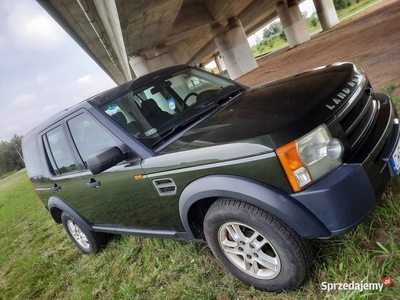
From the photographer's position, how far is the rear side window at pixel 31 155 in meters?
4.03

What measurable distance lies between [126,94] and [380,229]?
250cm

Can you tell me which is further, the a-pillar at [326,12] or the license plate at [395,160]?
the a-pillar at [326,12]

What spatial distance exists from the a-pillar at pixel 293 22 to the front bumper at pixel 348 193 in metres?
28.3

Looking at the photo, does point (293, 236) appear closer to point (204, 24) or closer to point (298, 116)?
point (298, 116)

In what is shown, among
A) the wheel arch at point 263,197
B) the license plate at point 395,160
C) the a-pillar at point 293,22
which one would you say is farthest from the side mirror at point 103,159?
the a-pillar at point 293,22

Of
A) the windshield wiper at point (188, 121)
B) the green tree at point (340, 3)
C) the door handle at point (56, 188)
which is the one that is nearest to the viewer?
the windshield wiper at point (188, 121)

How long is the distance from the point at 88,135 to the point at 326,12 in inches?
1349

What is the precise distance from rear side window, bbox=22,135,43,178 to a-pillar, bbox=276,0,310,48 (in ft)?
90.1

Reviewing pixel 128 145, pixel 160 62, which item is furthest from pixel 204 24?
pixel 128 145

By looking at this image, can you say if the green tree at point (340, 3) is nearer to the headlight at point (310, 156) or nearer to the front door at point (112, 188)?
the front door at point (112, 188)

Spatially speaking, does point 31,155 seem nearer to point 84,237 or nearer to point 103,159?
point 84,237

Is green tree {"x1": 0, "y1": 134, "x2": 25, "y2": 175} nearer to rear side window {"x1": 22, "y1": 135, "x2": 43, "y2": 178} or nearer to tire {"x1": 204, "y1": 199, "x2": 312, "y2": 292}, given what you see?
rear side window {"x1": 22, "y1": 135, "x2": 43, "y2": 178}

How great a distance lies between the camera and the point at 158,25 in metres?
12.5

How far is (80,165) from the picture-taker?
3.14 meters
